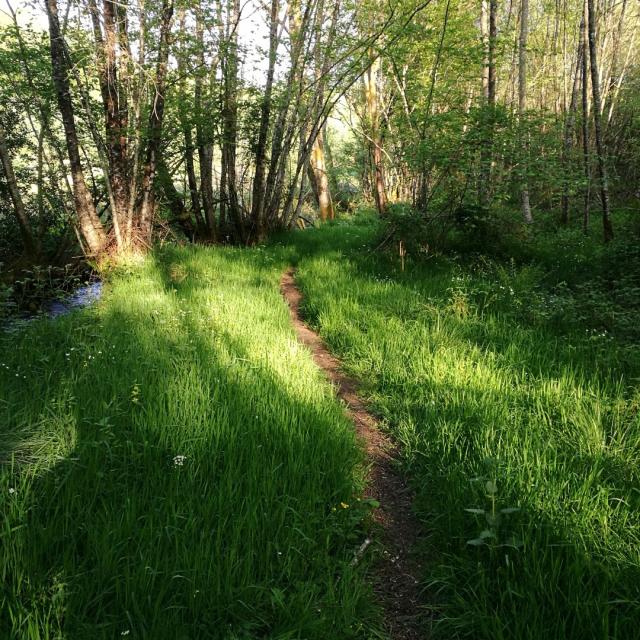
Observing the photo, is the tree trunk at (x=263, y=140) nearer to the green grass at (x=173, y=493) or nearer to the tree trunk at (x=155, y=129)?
the tree trunk at (x=155, y=129)

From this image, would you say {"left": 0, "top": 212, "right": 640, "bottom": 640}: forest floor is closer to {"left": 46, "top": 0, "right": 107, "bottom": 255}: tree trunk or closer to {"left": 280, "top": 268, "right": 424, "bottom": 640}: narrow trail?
{"left": 280, "top": 268, "right": 424, "bottom": 640}: narrow trail

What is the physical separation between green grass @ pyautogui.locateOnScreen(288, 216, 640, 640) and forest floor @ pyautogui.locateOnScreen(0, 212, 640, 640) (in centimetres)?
1

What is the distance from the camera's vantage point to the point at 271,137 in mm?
11617

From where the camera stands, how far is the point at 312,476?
2.54 m

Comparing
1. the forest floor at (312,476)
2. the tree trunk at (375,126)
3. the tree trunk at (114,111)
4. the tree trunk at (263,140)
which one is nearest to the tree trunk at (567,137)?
the forest floor at (312,476)

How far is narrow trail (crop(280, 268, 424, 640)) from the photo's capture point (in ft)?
6.34

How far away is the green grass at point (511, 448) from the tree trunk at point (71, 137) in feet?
16.3

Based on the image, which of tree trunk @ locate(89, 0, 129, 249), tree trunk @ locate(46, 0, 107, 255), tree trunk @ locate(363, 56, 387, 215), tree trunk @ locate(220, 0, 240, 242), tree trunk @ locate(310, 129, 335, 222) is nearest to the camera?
tree trunk @ locate(46, 0, 107, 255)

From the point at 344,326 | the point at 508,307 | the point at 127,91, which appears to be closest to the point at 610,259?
the point at 508,307

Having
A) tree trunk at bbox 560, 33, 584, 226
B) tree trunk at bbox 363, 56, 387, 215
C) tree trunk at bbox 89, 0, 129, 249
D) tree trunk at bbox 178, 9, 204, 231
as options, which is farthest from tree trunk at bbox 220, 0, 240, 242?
tree trunk at bbox 560, 33, 584, 226

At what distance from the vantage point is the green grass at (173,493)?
5.40ft

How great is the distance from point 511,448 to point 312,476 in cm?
127

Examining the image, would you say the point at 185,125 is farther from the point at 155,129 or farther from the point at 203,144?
the point at 203,144

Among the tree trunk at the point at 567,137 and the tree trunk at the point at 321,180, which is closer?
the tree trunk at the point at 567,137
